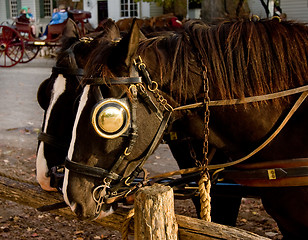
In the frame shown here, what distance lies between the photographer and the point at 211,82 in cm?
207

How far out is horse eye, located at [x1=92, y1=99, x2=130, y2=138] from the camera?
190cm

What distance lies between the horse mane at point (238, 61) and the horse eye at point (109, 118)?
0.28 m

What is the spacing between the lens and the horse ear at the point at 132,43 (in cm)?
186

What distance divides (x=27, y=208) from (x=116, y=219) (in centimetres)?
222

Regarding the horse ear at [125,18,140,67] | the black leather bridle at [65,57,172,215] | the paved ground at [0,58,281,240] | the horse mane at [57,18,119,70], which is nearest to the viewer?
the horse ear at [125,18,140,67]

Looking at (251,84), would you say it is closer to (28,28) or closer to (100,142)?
(100,142)

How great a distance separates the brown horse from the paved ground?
6.51 ft

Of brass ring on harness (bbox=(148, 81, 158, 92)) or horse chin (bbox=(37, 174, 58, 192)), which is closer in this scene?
brass ring on harness (bbox=(148, 81, 158, 92))

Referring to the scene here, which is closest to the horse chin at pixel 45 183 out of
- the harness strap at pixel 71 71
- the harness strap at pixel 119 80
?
the harness strap at pixel 71 71

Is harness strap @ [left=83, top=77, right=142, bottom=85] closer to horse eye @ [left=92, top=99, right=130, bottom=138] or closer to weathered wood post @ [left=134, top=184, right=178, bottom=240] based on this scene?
horse eye @ [left=92, top=99, right=130, bottom=138]

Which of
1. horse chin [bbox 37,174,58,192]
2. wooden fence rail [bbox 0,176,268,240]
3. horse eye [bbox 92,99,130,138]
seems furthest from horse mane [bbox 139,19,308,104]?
horse chin [bbox 37,174,58,192]

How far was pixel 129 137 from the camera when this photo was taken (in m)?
1.98

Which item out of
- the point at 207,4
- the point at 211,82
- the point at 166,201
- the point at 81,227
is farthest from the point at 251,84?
the point at 207,4

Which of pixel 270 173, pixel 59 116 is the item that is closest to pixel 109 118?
pixel 270 173
